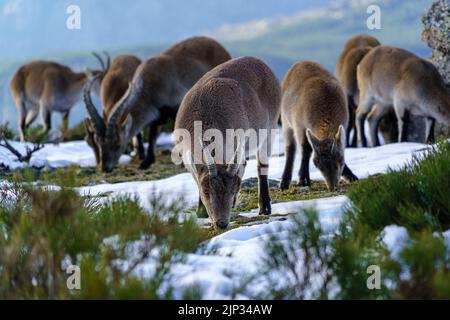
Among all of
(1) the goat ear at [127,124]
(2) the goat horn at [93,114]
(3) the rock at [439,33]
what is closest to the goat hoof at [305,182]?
(1) the goat ear at [127,124]

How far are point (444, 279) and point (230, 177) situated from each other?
342 centimetres

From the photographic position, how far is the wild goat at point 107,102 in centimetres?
1548

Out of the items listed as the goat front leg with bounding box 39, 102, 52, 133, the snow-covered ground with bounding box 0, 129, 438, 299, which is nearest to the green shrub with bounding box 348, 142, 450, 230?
the snow-covered ground with bounding box 0, 129, 438, 299

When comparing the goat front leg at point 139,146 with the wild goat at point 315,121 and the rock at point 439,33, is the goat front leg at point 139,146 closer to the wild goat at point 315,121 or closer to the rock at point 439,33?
the wild goat at point 315,121

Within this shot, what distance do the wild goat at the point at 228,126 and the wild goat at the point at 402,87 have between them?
635 centimetres

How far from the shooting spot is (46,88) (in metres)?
22.3

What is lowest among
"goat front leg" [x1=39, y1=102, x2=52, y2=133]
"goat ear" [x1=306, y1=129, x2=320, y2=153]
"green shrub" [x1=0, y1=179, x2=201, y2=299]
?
"goat front leg" [x1=39, y1=102, x2=52, y2=133]

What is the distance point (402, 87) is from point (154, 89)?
5.01m

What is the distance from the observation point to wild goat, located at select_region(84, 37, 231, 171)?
15.4 meters

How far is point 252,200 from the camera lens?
9.94 meters

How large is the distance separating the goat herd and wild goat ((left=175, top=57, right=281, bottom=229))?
0.01m

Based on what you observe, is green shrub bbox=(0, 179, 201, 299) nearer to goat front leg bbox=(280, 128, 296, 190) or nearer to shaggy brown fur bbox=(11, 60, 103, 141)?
goat front leg bbox=(280, 128, 296, 190)
